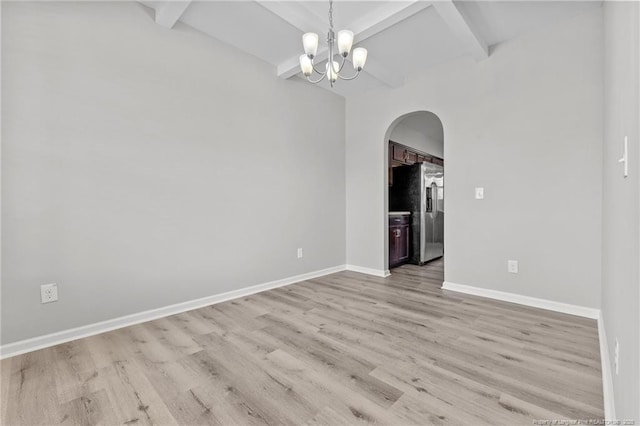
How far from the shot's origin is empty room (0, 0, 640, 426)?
1.41 metres

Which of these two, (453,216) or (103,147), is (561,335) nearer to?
(453,216)

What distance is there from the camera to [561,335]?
6.83 ft

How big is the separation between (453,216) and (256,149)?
236cm

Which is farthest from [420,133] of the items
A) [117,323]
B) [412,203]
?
[117,323]

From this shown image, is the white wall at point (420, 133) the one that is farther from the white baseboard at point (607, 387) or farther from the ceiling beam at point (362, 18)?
the white baseboard at point (607, 387)

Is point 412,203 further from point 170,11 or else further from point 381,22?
point 170,11

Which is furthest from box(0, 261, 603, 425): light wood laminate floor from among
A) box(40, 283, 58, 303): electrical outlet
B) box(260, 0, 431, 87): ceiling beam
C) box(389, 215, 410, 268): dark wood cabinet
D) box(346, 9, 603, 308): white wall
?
box(260, 0, 431, 87): ceiling beam

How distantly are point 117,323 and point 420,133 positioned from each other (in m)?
5.68

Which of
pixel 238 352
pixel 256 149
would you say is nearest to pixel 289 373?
pixel 238 352

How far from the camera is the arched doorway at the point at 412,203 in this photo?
4.50 m

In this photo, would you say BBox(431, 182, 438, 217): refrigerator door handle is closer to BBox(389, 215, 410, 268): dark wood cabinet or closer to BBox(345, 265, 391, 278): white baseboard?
BBox(389, 215, 410, 268): dark wood cabinet

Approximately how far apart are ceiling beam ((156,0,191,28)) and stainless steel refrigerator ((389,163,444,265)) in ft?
11.9

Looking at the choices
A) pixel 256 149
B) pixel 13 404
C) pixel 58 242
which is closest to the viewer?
pixel 13 404

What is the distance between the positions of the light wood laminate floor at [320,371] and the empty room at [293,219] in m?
0.02
